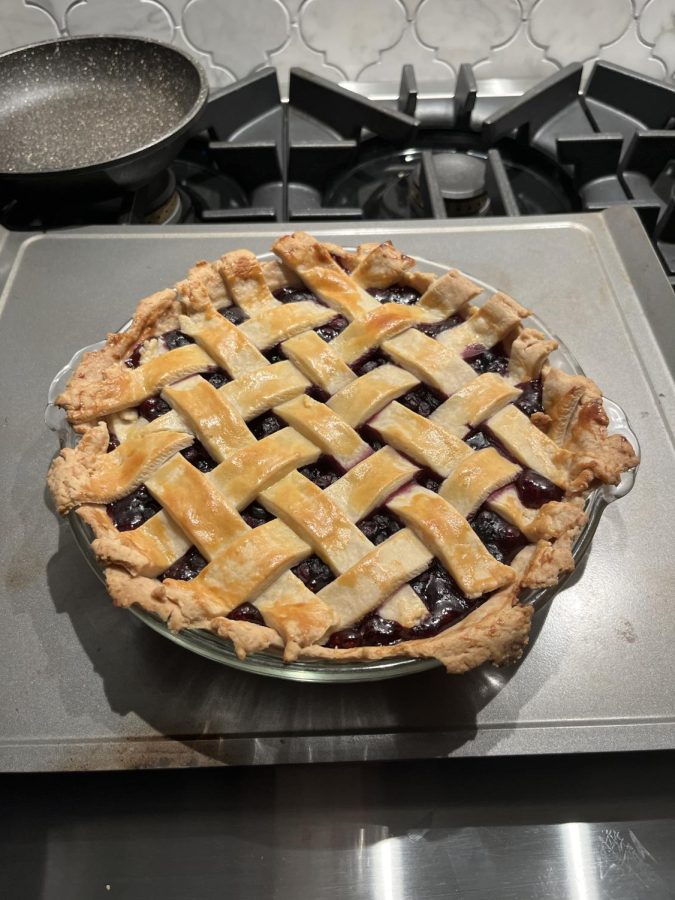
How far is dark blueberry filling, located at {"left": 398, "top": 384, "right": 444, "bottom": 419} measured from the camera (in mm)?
915

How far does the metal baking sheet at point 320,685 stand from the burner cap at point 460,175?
436 mm

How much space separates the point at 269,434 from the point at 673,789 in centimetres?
66

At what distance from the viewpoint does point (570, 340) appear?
1177mm

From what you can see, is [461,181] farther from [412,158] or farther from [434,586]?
[434,586]

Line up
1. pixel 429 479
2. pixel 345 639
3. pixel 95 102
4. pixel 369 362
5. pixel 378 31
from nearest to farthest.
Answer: pixel 345 639, pixel 429 479, pixel 369 362, pixel 95 102, pixel 378 31

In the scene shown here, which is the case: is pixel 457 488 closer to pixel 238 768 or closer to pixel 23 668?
pixel 238 768

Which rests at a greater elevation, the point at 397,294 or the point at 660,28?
the point at 660,28

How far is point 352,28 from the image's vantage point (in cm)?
160

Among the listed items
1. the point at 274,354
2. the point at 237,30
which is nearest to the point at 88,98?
the point at 237,30

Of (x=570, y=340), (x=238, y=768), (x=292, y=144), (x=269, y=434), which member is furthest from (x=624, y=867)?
(x=292, y=144)

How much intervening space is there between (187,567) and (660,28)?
1740mm

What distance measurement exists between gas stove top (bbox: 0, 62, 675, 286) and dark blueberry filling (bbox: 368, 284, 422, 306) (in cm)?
34

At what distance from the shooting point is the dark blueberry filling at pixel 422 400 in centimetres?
91

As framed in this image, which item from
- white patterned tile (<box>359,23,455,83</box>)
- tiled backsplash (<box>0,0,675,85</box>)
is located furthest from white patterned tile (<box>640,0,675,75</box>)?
white patterned tile (<box>359,23,455,83</box>)
